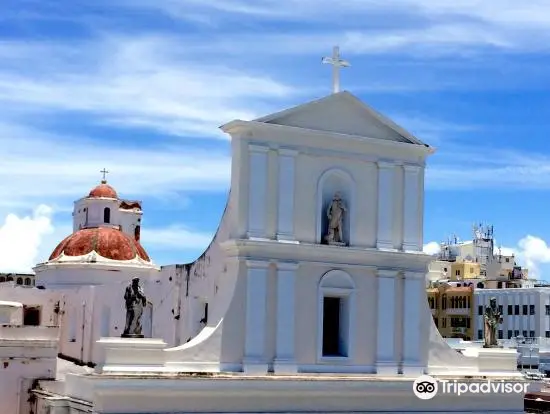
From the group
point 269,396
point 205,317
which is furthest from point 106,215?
point 269,396

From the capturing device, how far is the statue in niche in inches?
846

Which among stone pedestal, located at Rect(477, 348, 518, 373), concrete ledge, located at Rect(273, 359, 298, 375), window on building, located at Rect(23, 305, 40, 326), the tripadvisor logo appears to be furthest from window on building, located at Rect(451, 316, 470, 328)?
concrete ledge, located at Rect(273, 359, 298, 375)

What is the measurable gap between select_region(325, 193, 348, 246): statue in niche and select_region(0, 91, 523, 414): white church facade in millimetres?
31

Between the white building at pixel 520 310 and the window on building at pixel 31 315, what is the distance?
37050 millimetres

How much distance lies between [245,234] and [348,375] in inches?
151

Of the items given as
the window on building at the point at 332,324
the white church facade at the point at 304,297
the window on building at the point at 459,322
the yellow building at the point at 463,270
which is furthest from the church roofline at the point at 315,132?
the yellow building at the point at 463,270

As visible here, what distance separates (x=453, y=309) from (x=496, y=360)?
41.9m

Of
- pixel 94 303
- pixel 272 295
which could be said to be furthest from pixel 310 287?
pixel 94 303

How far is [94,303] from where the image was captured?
92.1 ft

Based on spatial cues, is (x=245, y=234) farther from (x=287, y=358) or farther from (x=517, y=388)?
(x=517, y=388)

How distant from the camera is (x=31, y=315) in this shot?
99.3ft

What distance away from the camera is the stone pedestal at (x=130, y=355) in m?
18.8

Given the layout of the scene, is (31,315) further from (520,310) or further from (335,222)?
(520,310)

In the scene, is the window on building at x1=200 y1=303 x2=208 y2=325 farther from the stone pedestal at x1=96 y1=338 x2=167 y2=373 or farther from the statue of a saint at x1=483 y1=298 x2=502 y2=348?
the statue of a saint at x1=483 y1=298 x2=502 y2=348
